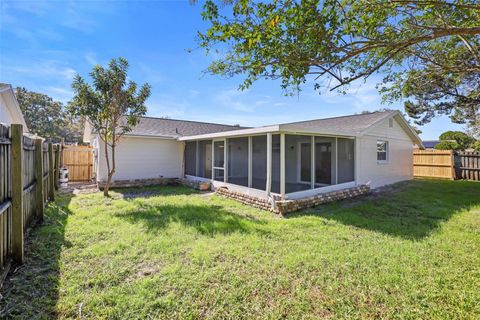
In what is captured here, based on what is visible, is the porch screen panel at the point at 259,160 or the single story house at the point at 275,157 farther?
the porch screen panel at the point at 259,160

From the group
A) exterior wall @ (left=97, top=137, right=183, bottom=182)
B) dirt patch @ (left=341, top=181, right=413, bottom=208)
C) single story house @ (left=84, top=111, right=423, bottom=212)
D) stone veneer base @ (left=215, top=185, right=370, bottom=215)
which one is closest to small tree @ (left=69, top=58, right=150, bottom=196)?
single story house @ (left=84, top=111, right=423, bottom=212)

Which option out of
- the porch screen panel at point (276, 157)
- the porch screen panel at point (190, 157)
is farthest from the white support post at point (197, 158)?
the porch screen panel at point (276, 157)

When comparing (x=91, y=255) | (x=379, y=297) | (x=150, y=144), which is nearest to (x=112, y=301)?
(x=91, y=255)

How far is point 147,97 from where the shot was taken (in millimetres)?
8664

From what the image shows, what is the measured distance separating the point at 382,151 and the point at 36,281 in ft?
42.4

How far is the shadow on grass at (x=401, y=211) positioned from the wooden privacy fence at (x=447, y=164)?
509cm

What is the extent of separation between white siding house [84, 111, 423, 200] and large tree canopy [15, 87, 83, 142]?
2293 centimetres

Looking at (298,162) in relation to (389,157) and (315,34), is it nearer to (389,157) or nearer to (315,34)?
(389,157)

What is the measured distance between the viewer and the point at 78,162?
13.0 m

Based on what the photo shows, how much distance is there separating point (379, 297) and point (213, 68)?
4440mm

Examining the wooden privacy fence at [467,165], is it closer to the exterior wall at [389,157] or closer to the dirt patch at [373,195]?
the exterior wall at [389,157]

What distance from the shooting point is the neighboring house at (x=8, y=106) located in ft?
28.5

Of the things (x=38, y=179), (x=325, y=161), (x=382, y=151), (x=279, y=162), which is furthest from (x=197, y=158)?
(x=382, y=151)

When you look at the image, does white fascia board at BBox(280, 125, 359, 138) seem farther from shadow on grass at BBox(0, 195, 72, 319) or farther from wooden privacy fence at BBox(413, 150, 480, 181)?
wooden privacy fence at BBox(413, 150, 480, 181)
